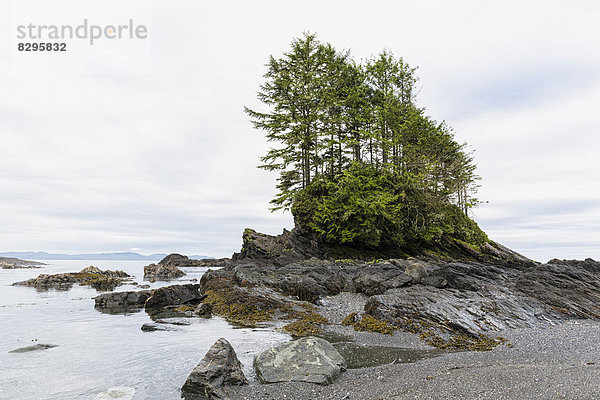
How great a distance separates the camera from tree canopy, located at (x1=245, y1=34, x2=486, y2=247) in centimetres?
3148

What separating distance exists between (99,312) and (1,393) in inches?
445

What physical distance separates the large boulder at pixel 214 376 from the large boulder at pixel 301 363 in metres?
0.57

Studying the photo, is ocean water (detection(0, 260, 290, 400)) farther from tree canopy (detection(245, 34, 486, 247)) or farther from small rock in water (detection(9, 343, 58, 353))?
tree canopy (detection(245, 34, 486, 247))

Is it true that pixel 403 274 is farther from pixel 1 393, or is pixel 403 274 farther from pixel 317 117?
pixel 317 117

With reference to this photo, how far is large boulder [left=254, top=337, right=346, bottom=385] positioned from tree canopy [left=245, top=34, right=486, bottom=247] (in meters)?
22.9

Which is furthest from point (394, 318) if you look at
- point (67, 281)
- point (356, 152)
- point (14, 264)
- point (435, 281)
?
point (14, 264)

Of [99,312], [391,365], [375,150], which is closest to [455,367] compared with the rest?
[391,365]

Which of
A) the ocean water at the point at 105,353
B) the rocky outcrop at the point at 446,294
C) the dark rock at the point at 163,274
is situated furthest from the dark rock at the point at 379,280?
the dark rock at the point at 163,274

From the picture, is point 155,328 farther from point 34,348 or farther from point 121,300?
point 121,300

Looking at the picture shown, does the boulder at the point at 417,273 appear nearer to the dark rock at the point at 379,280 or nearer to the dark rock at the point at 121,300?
the dark rock at the point at 379,280

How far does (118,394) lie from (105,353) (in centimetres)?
371

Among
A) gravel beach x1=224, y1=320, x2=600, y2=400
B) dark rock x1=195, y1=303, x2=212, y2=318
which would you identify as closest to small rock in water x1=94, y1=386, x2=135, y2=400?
gravel beach x1=224, y1=320, x2=600, y2=400

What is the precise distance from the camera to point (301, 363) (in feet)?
22.8

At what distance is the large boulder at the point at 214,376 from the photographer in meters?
6.18
